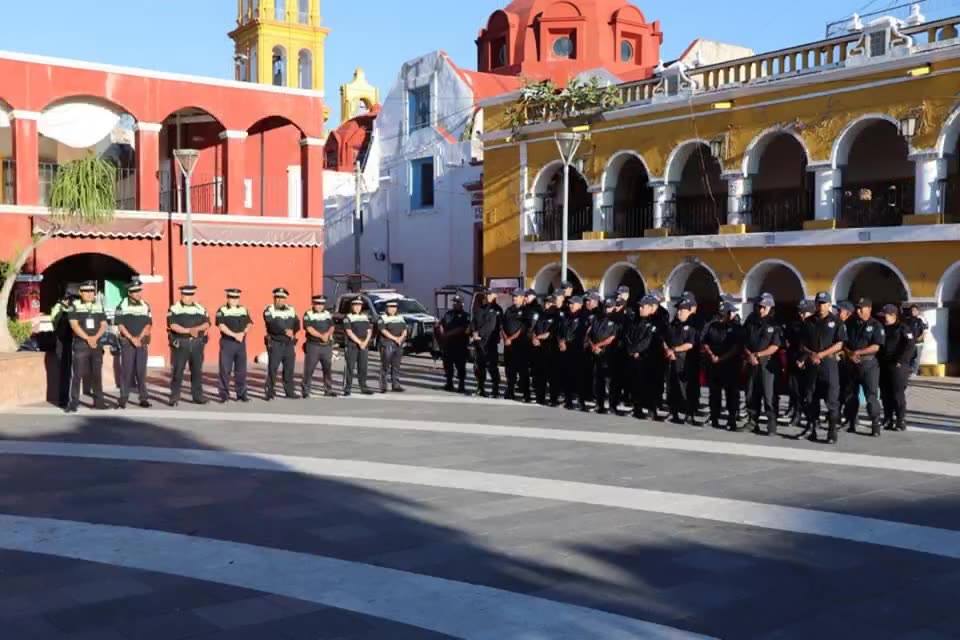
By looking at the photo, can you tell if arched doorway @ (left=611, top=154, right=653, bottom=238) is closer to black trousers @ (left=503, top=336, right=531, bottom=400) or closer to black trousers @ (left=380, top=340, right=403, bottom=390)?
black trousers @ (left=380, top=340, right=403, bottom=390)

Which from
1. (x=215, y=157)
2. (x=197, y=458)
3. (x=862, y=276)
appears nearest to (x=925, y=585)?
(x=197, y=458)

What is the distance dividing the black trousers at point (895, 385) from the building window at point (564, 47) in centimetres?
3032

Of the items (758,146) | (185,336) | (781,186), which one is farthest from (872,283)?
(185,336)

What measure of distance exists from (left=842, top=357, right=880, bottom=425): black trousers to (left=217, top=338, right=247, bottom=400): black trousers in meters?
9.06

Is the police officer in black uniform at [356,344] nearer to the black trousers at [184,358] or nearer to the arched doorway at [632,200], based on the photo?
the black trousers at [184,358]

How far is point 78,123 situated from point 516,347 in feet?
46.0

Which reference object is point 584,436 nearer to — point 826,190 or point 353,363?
point 353,363

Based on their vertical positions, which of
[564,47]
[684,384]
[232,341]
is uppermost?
[564,47]

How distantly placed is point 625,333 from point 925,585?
8647 mm

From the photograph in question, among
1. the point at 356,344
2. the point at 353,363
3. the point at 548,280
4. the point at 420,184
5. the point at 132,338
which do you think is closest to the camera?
the point at 132,338

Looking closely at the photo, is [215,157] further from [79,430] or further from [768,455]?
[768,455]

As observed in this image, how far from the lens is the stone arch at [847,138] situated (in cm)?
2283

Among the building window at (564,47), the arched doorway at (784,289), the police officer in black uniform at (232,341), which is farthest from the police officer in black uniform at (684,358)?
the building window at (564,47)

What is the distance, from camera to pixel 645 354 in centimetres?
1473
